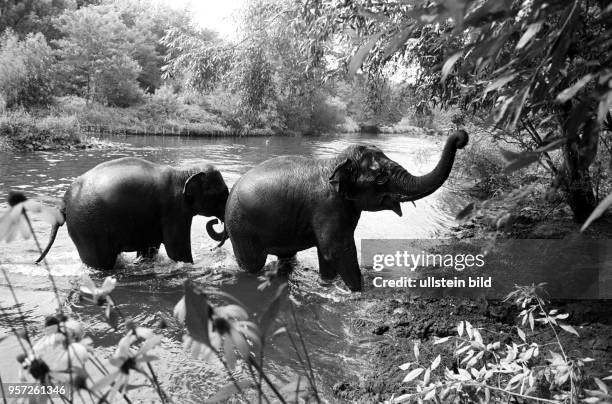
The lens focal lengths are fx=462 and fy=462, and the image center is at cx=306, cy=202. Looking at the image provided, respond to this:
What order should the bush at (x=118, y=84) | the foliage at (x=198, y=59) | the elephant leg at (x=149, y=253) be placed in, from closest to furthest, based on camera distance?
the elephant leg at (x=149, y=253) → the foliage at (x=198, y=59) → the bush at (x=118, y=84)

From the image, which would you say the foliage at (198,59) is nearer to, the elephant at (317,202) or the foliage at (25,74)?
the elephant at (317,202)

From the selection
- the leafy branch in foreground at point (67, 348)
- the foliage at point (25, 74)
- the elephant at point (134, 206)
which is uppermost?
the foliage at point (25, 74)

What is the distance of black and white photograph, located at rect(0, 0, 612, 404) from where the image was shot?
122cm

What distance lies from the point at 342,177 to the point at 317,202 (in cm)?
42

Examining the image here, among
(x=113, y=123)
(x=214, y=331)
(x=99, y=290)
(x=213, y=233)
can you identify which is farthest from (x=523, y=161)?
(x=113, y=123)

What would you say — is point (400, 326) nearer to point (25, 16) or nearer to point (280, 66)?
point (280, 66)

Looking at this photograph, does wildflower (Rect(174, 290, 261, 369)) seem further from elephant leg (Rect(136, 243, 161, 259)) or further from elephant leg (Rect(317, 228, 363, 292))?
elephant leg (Rect(136, 243, 161, 259))

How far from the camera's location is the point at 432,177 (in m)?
4.47

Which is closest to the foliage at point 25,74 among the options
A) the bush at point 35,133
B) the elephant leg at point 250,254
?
the bush at point 35,133

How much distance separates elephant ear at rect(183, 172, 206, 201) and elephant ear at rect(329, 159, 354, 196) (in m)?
1.85

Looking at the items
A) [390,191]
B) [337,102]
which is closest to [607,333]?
[390,191]

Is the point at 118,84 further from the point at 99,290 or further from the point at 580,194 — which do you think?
the point at 99,290

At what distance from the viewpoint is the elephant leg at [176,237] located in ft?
19.2

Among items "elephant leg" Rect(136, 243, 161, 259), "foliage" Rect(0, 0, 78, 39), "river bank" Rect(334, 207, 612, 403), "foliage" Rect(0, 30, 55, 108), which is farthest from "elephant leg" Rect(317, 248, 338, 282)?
"foliage" Rect(0, 0, 78, 39)
